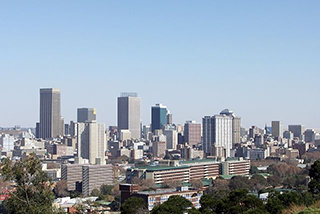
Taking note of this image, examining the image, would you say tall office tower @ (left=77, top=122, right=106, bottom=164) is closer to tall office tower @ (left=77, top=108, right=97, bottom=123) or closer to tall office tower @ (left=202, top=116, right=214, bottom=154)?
tall office tower @ (left=202, top=116, right=214, bottom=154)

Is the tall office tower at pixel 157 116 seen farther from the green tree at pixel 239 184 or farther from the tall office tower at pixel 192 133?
the green tree at pixel 239 184

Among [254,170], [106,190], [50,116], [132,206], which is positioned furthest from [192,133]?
[132,206]

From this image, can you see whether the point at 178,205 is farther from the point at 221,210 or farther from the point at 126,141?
the point at 126,141

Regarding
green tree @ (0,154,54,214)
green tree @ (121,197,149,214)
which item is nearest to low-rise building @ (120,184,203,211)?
green tree @ (121,197,149,214)

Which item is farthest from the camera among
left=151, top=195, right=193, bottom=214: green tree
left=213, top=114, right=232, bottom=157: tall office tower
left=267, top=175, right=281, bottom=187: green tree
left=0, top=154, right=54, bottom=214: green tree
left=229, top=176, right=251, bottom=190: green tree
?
left=213, top=114, right=232, bottom=157: tall office tower

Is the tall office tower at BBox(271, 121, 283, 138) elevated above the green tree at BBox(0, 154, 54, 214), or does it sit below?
below
